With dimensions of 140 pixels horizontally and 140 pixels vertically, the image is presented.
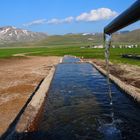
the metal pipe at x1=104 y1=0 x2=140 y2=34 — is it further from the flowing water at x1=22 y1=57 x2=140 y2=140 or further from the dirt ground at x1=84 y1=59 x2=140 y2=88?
the dirt ground at x1=84 y1=59 x2=140 y2=88

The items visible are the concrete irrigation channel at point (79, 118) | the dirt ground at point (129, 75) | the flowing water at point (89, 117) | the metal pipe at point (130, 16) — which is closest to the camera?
the metal pipe at point (130, 16)

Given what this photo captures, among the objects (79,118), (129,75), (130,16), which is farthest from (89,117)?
(129,75)

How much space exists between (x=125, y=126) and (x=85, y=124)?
1301 millimetres

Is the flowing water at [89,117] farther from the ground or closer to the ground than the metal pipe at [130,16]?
closer to the ground

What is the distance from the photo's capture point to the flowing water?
30.8ft

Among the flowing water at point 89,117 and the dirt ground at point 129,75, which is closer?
the flowing water at point 89,117

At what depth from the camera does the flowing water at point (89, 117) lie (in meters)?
9.39

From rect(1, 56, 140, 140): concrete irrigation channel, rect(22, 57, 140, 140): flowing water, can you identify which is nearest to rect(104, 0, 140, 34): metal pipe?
rect(1, 56, 140, 140): concrete irrigation channel

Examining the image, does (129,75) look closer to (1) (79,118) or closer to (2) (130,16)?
(1) (79,118)

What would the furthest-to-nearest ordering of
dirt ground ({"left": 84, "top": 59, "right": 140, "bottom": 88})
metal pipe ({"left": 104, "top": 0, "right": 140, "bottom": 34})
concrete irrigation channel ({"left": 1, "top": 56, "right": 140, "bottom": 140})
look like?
dirt ground ({"left": 84, "top": 59, "right": 140, "bottom": 88}) < concrete irrigation channel ({"left": 1, "top": 56, "right": 140, "bottom": 140}) < metal pipe ({"left": 104, "top": 0, "right": 140, "bottom": 34})

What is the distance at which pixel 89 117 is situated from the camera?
38.1 ft

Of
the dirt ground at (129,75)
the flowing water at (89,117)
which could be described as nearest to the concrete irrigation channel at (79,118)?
the flowing water at (89,117)

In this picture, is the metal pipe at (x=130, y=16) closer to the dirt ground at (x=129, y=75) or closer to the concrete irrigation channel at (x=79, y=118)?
the concrete irrigation channel at (x=79, y=118)

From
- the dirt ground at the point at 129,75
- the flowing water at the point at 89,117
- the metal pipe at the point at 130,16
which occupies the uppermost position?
the metal pipe at the point at 130,16
